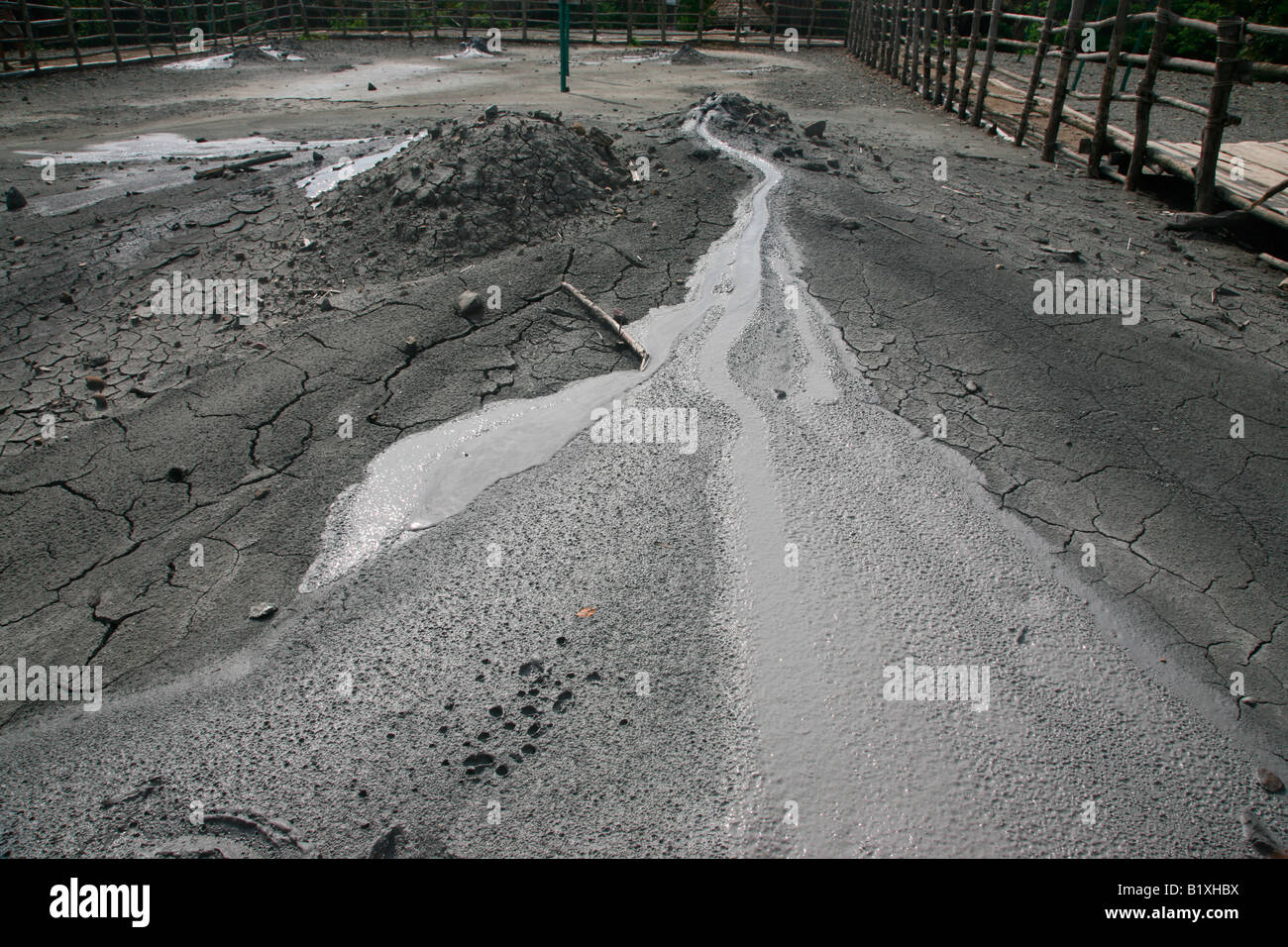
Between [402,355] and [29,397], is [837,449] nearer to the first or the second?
[402,355]

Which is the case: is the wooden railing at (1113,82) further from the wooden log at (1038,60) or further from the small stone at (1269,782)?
the small stone at (1269,782)

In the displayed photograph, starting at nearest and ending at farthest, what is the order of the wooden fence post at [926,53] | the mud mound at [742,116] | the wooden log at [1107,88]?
the wooden log at [1107,88] < the mud mound at [742,116] < the wooden fence post at [926,53]

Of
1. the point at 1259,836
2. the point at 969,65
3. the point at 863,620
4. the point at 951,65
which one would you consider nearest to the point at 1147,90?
the point at 969,65

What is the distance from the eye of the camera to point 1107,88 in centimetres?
820

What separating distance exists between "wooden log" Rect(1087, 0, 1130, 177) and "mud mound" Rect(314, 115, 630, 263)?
Answer: 5647 millimetres

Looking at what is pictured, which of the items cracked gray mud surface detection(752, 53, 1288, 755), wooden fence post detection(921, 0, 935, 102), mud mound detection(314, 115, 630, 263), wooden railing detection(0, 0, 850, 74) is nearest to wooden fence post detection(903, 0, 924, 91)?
wooden fence post detection(921, 0, 935, 102)

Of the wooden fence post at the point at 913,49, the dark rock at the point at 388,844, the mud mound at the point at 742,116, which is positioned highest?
the wooden fence post at the point at 913,49

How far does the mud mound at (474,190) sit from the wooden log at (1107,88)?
565 centimetres

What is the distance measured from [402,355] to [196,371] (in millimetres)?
1328

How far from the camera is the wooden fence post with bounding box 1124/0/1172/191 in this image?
7.54m

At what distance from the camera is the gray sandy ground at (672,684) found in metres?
2.49

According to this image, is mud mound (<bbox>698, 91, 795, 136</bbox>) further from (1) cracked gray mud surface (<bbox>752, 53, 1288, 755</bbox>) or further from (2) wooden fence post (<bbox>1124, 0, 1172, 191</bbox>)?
(2) wooden fence post (<bbox>1124, 0, 1172, 191</bbox>)

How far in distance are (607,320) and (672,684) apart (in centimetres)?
299

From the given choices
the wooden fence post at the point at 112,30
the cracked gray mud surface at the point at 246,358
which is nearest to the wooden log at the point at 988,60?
the cracked gray mud surface at the point at 246,358
